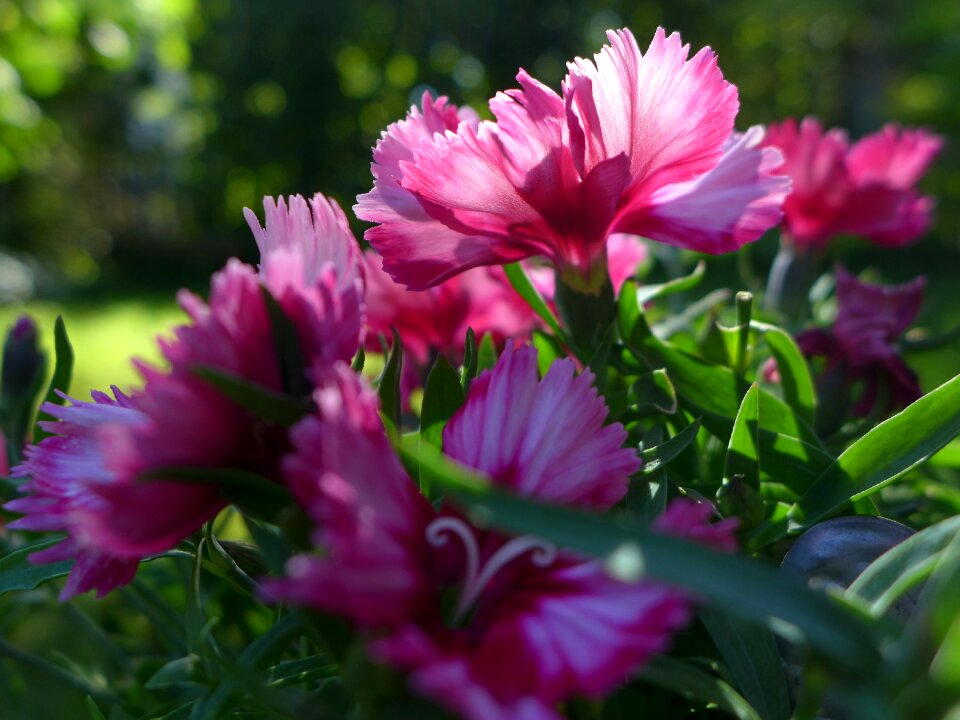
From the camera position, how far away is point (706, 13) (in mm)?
11570

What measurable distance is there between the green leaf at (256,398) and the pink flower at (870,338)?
1.52 feet

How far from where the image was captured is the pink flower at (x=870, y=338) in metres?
0.67

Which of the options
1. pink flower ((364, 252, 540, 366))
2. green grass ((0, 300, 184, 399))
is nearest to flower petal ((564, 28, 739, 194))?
pink flower ((364, 252, 540, 366))

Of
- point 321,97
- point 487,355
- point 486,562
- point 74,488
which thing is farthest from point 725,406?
point 321,97

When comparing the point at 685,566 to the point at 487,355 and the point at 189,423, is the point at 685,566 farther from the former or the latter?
the point at 487,355

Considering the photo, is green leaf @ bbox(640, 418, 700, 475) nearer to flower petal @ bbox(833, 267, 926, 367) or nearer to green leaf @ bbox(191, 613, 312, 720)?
green leaf @ bbox(191, 613, 312, 720)

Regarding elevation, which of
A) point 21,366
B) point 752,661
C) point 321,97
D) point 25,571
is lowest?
point 752,661

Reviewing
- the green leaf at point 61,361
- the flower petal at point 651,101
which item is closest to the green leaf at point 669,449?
the flower petal at point 651,101

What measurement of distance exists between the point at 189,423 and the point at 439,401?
16cm

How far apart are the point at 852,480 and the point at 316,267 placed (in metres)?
0.27

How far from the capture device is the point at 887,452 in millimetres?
467

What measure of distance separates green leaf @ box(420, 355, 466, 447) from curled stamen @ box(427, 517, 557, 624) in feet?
0.38

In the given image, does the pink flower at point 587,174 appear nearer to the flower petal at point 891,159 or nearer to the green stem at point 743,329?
the green stem at point 743,329

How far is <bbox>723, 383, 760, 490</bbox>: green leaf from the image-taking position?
476 mm
